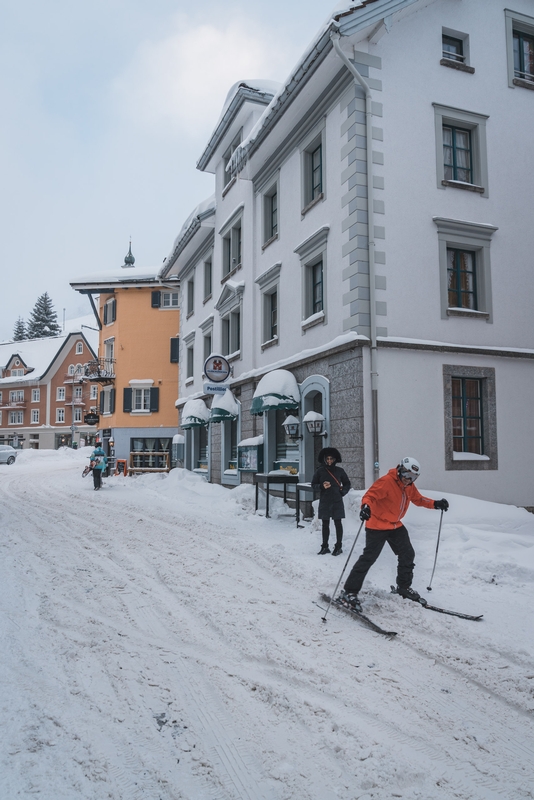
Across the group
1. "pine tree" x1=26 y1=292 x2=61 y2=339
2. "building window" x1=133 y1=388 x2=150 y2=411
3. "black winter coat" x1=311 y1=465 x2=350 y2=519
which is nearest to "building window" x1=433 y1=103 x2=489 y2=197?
"black winter coat" x1=311 y1=465 x2=350 y2=519

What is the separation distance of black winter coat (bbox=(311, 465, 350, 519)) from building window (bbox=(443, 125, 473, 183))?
7.57 m

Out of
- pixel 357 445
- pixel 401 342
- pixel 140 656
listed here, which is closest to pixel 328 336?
pixel 401 342

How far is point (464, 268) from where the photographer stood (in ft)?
43.3

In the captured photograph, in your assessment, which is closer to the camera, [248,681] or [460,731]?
[460,731]

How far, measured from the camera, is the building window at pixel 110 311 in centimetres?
3427

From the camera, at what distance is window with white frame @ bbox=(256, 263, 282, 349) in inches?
659

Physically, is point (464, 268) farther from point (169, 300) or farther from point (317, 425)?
point (169, 300)

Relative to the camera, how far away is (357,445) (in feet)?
38.4

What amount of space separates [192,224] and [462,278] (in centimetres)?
1297

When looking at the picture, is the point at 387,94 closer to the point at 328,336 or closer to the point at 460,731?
the point at 328,336

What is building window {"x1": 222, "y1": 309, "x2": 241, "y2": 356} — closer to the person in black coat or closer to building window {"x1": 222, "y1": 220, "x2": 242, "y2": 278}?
building window {"x1": 222, "y1": 220, "x2": 242, "y2": 278}

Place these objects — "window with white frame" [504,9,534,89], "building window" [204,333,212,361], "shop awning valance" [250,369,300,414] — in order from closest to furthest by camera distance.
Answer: "window with white frame" [504,9,534,89]
"shop awning valance" [250,369,300,414]
"building window" [204,333,212,361]

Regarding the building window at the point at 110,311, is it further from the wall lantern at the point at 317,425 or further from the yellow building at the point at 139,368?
the wall lantern at the point at 317,425

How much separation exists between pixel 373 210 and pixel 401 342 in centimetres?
284
